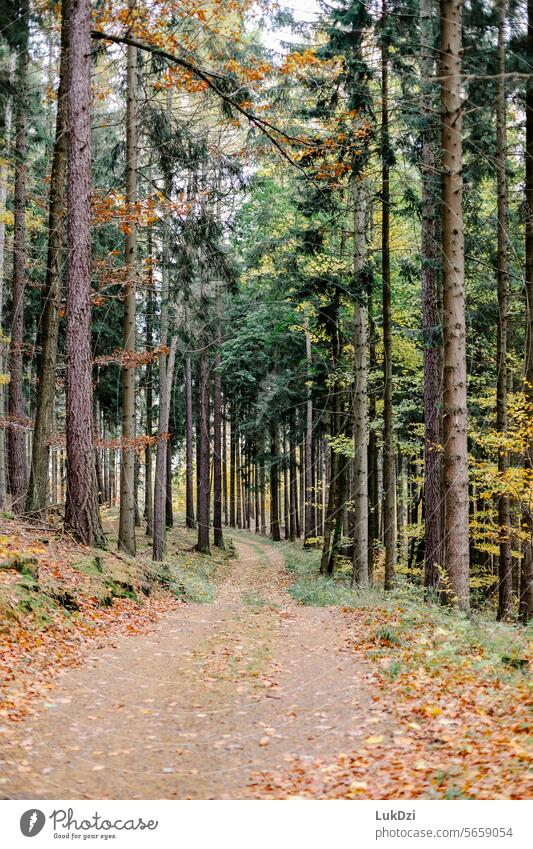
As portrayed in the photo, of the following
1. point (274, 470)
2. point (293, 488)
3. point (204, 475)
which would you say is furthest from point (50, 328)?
point (293, 488)

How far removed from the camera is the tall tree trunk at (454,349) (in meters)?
8.38

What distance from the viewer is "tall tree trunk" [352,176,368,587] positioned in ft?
49.8

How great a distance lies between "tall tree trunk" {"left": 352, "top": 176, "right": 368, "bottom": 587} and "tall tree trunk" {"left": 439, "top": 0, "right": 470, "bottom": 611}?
6436 mm

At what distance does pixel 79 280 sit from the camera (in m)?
10.5

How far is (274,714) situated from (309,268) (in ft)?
47.9

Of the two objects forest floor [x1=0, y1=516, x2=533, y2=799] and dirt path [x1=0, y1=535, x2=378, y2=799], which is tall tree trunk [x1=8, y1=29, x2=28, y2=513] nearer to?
forest floor [x1=0, y1=516, x2=533, y2=799]

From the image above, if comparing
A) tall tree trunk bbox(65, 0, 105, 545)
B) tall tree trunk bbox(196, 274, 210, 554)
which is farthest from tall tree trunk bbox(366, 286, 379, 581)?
tall tree trunk bbox(65, 0, 105, 545)

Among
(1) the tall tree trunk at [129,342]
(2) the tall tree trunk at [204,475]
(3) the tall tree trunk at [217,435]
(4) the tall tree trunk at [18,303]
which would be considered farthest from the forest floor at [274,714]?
(3) the tall tree trunk at [217,435]

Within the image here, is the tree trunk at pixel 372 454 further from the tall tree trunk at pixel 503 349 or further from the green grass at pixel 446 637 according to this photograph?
the green grass at pixel 446 637

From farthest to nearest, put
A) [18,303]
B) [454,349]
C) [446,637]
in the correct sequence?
[18,303] < [454,349] < [446,637]

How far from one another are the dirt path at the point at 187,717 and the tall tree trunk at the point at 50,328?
4325mm

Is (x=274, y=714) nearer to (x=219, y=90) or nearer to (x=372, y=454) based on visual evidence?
(x=219, y=90)

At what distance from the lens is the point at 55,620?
787cm

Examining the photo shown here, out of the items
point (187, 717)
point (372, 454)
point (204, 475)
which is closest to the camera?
point (187, 717)
